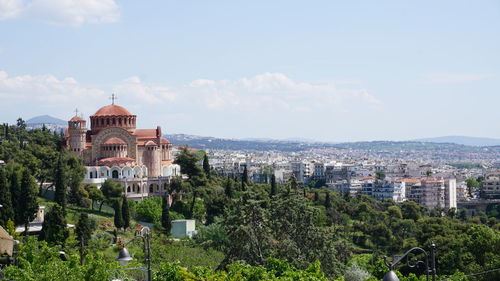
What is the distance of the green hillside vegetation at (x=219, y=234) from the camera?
99.9ft

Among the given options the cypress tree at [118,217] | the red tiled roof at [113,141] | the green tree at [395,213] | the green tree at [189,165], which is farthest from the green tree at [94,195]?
the green tree at [395,213]

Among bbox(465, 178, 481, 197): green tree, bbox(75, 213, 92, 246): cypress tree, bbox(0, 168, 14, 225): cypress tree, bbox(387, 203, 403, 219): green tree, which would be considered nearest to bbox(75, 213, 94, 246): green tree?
bbox(75, 213, 92, 246): cypress tree

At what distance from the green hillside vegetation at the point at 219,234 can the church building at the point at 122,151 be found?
2.12 metres

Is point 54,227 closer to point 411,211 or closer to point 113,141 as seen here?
point 113,141

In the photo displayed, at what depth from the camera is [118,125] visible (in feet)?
247

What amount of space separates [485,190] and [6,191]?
93.4 m

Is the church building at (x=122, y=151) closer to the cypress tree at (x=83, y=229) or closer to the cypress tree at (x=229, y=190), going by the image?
the cypress tree at (x=229, y=190)

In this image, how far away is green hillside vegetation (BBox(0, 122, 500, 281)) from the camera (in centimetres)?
3044

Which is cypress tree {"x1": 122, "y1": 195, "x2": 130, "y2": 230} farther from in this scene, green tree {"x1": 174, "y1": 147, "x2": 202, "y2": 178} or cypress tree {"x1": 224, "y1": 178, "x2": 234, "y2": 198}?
green tree {"x1": 174, "y1": 147, "x2": 202, "y2": 178}

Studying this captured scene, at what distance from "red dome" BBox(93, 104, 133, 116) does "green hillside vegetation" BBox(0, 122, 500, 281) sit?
14.8ft

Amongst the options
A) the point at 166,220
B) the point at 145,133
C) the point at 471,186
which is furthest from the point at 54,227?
the point at 471,186

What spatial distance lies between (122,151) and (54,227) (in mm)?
26038

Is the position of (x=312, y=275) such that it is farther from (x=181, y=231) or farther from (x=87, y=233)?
(x=181, y=231)

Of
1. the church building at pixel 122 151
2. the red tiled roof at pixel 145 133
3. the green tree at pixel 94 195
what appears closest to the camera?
the green tree at pixel 94 195
